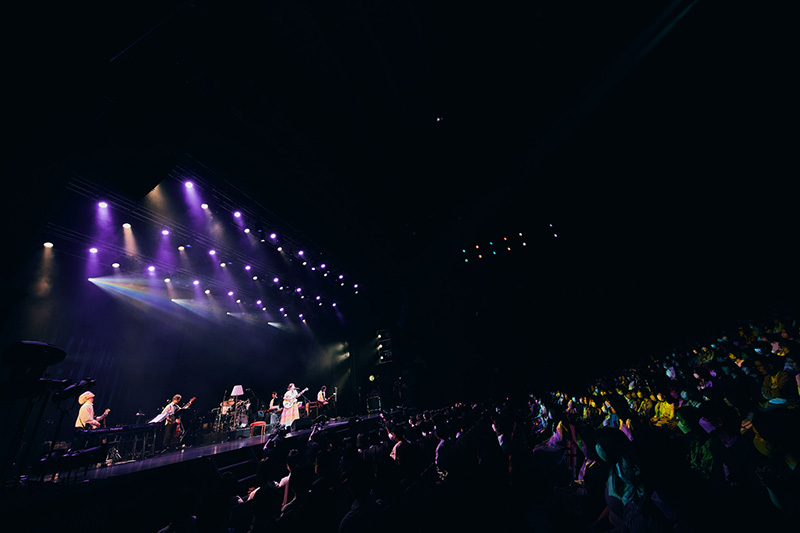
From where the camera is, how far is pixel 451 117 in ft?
20.9

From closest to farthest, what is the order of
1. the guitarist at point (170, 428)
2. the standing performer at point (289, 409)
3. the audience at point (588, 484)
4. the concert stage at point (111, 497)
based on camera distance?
1. the audience at point (588, 484)
2. the concert stage at point (111, 497)
3. the guitarist at point (170, 428)
4. the standing performer at point (289, 409)

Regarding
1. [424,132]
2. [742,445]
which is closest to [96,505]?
[742,445]

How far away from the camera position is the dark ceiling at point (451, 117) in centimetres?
367

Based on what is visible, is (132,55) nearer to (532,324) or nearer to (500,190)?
(500,190)

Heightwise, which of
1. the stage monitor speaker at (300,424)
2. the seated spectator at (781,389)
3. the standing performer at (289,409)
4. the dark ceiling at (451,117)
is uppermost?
the dark ceiling at (451,117)

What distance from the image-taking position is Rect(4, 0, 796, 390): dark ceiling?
3.67 meters

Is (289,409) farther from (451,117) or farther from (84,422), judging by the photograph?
(451,117)

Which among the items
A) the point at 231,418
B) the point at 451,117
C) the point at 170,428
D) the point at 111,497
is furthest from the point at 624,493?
the point at 231,418

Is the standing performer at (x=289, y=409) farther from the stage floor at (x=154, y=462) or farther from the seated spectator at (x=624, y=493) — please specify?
the seated spectator at (x=624, y=493)

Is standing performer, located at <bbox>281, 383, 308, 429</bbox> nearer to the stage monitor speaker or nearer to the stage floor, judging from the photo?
the stage monitor speaker

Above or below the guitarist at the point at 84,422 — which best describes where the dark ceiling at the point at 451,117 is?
above

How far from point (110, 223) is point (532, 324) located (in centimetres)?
1534

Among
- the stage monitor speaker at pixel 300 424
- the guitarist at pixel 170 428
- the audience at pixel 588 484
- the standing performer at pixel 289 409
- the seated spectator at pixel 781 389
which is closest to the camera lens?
the audience at pixel 588 484

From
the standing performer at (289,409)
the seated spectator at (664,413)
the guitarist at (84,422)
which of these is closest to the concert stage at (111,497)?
the guitarist at (84,422)
